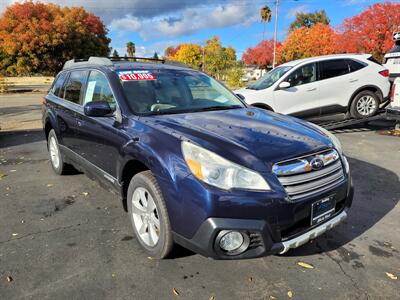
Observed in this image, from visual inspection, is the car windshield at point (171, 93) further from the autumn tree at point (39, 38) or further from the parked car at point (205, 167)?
the autumn tree at point (39, 38)

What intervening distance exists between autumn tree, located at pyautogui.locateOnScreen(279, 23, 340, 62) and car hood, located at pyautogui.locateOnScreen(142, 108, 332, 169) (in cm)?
5049

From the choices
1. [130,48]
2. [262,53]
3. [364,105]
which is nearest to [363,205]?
[364,105]

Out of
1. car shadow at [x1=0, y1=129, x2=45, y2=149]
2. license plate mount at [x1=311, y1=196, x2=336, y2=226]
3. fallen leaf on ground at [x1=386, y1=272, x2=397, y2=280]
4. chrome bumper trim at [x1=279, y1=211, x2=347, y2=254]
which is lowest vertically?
fallen leaf on ground at [x1=386, y1=272, x2=397, y2=280]

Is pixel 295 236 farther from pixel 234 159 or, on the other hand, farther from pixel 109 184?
pixel 109 184

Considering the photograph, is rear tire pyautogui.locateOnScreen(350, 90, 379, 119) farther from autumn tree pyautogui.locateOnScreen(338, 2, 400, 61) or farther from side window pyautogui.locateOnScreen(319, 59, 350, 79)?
autumn tree pyautogui.locateOnScreen(338, 2, 400, 61)

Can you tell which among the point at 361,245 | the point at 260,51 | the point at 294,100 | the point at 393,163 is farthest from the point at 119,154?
the point at 260,51

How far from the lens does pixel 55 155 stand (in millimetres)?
5906

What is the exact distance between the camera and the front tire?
2.96 meters

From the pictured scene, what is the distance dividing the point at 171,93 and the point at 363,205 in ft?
8.98

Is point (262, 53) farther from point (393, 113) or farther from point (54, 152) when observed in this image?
point (54, 152)

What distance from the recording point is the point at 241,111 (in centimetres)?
409

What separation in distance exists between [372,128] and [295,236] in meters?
8.54

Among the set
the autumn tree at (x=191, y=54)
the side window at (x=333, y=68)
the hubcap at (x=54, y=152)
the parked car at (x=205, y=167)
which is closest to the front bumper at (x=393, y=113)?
the side window at (x=333, y=68)

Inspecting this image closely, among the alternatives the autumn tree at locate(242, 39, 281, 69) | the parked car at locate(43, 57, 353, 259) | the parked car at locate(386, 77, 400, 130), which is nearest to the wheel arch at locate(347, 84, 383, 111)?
the parked car at locate(386, 77, 400, 130)
